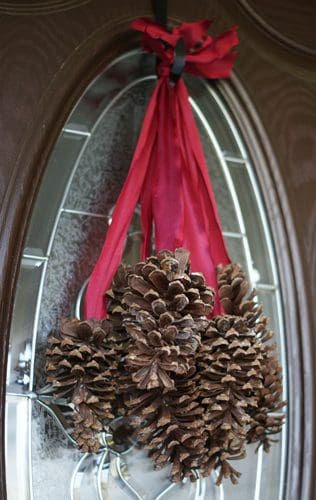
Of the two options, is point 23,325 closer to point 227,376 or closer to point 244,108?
point 227,376

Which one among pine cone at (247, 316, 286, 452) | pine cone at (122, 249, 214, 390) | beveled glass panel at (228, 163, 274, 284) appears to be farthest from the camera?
beveled glass panel at (228, 163, 274, 284)

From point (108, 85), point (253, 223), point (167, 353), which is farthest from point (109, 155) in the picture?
point (167, 353)

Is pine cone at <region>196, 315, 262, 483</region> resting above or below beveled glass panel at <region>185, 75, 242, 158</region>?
below

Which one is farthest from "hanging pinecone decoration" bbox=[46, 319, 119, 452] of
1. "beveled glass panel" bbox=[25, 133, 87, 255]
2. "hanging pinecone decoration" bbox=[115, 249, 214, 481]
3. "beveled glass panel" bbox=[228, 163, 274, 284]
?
"beveled glass panel" bbox=[228, 163, 274, 284]

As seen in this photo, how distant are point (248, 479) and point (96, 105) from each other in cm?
46

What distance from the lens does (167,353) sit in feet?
2.13

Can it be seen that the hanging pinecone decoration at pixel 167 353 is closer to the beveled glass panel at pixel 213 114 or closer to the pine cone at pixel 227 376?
the pine cone at pixel 227 376

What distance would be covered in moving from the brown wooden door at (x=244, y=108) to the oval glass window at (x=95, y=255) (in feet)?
0.06

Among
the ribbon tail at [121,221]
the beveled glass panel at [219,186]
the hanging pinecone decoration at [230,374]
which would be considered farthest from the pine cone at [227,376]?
the beveled glass panel at [219,186]

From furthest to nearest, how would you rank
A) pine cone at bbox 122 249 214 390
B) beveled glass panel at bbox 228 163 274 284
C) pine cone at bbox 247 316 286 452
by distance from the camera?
beveled glass panel at bbox 228 163 274 284
pine cone at bbox 247 316 286 452
pine cone at bbox 122 249 214 390

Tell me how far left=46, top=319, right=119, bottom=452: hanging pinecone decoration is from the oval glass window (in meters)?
0.06

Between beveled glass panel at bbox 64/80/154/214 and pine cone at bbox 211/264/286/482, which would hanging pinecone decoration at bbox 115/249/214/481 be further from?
beveled glass panel at bbox 64/80/154/214

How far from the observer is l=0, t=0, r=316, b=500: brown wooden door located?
2.59 ft

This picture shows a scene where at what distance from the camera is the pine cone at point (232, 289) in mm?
748
